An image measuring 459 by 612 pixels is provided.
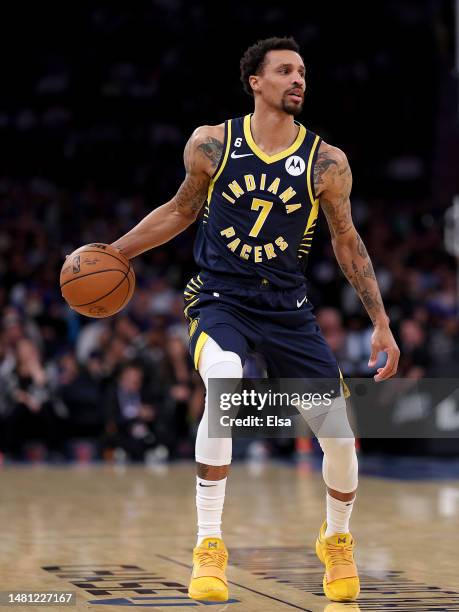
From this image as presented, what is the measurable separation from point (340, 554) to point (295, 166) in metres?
1.71

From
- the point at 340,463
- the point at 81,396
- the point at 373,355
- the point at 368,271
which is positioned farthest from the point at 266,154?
the point at 81,396

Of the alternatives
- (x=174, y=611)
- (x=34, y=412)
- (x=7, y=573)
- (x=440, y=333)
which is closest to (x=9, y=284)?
(x=34, y=412)

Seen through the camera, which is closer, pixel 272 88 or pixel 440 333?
pixel 272 88

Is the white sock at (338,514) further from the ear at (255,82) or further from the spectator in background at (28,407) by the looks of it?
the spectator in background at (28,407)

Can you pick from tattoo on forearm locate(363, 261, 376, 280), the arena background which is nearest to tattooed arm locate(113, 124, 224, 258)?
tattoo on forearm locate(363, 261, 376, 280)

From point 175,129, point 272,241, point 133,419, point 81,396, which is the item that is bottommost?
point 272,241

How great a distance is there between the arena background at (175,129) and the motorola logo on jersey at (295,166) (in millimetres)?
10502

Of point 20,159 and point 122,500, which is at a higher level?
point 20,159

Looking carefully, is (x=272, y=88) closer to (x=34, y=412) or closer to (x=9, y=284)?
(x=34, y=412)

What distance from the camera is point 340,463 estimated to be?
18.2 feet

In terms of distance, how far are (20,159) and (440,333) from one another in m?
9.75

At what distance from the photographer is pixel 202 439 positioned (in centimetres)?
534

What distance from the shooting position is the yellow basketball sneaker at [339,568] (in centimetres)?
536

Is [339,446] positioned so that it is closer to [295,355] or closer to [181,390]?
[295,355]
